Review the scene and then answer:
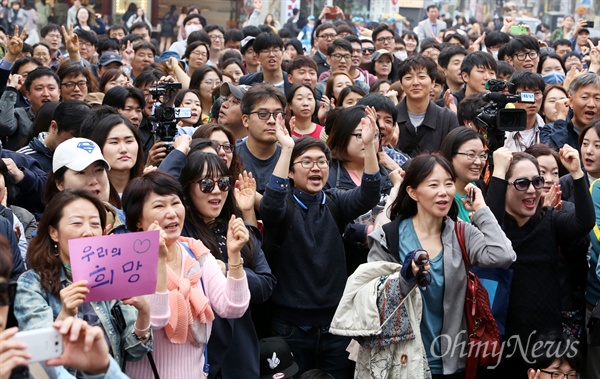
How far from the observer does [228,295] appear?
4.15 m

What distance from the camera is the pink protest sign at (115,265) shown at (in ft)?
11.2

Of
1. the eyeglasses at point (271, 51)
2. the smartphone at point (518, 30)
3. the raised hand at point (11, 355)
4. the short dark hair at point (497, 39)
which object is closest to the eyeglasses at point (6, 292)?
the raised hand at point (11, 355)

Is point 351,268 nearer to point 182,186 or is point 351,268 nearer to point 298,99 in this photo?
point 182,186

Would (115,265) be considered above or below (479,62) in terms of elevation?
below

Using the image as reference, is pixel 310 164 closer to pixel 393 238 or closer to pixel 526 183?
pixel 393 238

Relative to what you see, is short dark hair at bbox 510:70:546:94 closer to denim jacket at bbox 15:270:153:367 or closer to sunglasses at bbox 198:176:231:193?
sunglasses at bbox 198:176:231:193

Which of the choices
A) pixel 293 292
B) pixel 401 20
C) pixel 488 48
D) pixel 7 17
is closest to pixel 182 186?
pixel 293 292

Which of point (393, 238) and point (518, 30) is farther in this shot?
point (518, 30)

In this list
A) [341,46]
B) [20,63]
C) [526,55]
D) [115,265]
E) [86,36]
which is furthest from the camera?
[86,36]

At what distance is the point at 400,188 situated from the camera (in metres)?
4.97

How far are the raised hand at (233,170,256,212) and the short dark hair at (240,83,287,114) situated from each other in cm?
105

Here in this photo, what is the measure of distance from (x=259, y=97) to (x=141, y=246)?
2.77 m

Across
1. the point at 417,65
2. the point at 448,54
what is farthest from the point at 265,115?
the point at 448,54

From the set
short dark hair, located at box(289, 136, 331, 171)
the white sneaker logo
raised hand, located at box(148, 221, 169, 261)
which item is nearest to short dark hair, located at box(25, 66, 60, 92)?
short dark hair, located at box(289, 136, 331, 171)
